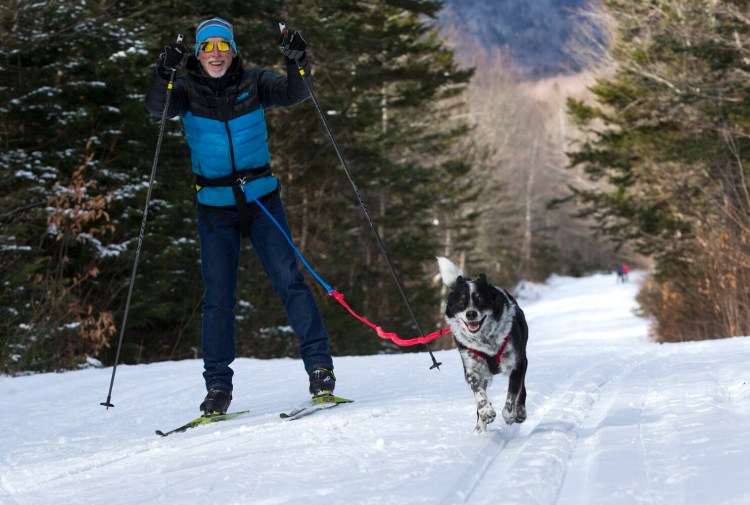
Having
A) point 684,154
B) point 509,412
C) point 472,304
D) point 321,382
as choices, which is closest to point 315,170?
point 684,154

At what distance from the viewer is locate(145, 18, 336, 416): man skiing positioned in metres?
4.89

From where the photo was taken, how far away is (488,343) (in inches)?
171

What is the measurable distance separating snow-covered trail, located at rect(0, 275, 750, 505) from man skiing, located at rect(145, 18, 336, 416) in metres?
0.51

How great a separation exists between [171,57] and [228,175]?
0.75 m

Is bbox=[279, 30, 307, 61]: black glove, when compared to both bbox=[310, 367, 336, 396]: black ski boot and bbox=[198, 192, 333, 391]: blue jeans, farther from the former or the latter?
bbox=[310, 367, 336, 396]: black ski boot

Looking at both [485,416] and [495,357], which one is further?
[495,357]

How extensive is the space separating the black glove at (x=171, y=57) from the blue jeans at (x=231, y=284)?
867 millimetres

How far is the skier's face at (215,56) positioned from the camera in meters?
4.83

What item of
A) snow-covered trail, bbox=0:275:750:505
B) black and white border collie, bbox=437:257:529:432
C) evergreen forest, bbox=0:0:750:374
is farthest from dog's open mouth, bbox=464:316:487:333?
evergreen forest, bbox=0:0:750:374

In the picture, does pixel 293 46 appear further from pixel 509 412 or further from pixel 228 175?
pixel 509 412

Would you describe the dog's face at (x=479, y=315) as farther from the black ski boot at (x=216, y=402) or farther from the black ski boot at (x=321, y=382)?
the black ski boot at (x=216, y=402)

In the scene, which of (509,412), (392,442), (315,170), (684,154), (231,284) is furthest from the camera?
(315,170)

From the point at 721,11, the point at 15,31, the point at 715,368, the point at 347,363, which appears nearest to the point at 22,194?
the point at 15,31

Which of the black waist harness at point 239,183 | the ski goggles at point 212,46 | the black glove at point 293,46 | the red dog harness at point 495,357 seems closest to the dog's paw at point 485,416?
the red dog harness at point 495,357
